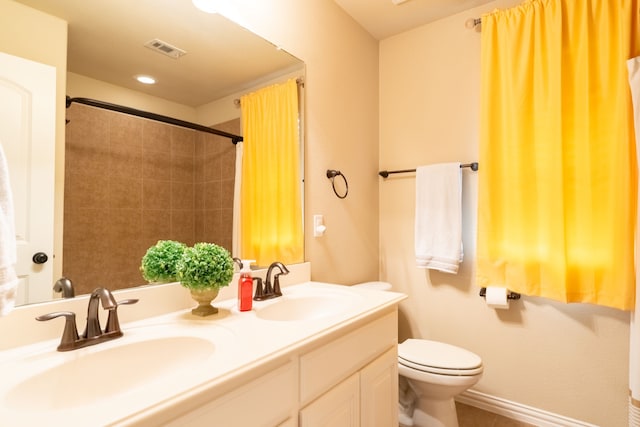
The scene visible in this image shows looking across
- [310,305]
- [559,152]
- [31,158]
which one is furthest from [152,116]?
[559,152]

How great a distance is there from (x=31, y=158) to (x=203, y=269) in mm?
564

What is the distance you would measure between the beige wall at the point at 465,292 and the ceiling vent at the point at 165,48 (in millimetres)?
1562

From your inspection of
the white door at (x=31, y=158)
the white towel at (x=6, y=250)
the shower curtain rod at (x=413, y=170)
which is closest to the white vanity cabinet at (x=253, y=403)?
the white towel at (x=6, y=250)

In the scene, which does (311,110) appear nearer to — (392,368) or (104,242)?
(104,242)

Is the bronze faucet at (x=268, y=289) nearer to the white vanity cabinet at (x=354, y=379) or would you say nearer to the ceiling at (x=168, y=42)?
the white vanity cabinet at (x=354, y=379)

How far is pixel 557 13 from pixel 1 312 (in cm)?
243

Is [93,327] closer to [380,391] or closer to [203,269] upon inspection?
[203,269]

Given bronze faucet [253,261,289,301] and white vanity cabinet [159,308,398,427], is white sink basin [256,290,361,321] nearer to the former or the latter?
bronze faucet [253,261,289,301]

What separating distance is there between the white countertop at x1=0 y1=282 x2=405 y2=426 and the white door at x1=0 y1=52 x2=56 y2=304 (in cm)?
21

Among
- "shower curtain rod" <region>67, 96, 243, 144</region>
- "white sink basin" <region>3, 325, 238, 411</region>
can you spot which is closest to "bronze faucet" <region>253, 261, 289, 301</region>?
"white sink basin" <region>3, 325, 238, 411</region>

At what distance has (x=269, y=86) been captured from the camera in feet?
5.37

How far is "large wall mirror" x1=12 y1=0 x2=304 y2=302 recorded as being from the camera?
100 centimetres

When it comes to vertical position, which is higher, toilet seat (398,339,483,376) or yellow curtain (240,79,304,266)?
yellow curtain (240,79,304,266)

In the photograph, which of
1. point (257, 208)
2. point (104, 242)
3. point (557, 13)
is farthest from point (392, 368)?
point (557, 13)
